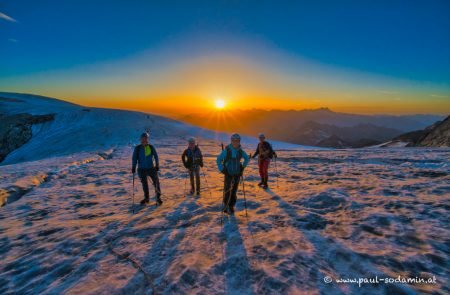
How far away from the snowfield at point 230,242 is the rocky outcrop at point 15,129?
162ft

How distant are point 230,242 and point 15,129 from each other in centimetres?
6728

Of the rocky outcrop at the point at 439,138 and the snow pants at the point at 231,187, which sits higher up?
the rocky outcrop at the point at 439,138

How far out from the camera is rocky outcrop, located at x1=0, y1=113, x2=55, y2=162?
48703 mm

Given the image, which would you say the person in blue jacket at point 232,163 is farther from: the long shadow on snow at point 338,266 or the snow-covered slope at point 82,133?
the snow-covered slope at point 82,133

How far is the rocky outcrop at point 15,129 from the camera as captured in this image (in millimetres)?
48703

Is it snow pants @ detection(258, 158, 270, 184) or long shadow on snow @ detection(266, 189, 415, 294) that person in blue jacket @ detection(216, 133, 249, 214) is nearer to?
long shadow on snow @ detection(266, 189, 415, 294)

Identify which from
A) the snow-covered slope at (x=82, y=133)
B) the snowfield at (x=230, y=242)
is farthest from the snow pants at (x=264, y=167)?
the snow-covered slope at (x=82, y=133)

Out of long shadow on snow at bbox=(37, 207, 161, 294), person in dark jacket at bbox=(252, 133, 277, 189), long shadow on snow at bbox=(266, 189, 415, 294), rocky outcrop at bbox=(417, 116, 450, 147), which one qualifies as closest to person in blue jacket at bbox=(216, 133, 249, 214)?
long shadow on snow at bbox=(266, 189, 415, 294)

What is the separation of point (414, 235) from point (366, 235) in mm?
1219

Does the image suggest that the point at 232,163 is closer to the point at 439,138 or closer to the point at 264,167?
the point at 264,167

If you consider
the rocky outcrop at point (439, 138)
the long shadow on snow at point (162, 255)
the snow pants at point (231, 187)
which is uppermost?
the rocky outcrop at point (439, 138)


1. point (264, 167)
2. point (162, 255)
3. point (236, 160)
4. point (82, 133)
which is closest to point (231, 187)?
point (236, 160)

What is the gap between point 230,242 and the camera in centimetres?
652

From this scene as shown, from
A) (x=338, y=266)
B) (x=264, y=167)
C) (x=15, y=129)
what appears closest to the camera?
(x=338, y=266)
